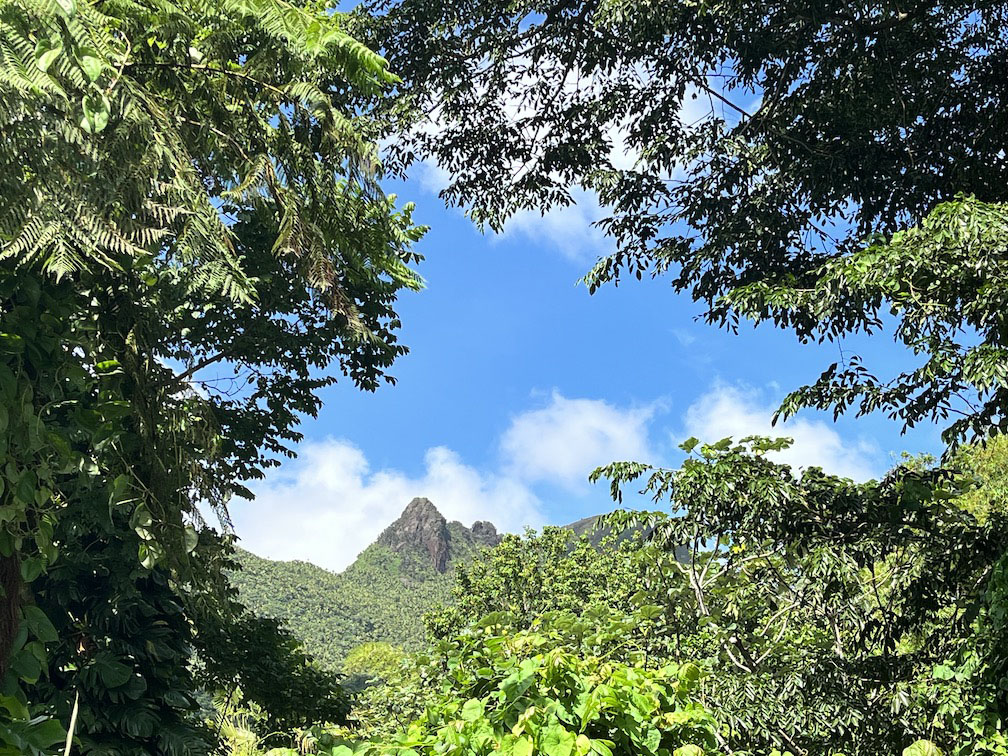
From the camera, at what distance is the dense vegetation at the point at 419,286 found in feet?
10.8

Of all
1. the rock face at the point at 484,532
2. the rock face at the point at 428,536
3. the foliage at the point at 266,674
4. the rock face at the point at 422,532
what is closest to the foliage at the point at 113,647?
the foliage at the point at 266,674

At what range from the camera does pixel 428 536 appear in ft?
414

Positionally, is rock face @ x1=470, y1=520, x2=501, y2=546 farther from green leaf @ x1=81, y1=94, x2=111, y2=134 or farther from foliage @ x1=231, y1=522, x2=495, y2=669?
green leaf @ x1=81, y1=94, x2=111, y2=134

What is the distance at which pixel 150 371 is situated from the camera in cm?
444

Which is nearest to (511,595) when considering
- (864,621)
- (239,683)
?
(239,683)

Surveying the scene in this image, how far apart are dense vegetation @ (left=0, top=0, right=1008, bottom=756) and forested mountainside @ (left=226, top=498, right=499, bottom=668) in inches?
1505

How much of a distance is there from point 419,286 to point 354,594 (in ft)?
253

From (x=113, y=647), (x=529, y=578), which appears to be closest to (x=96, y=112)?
(x=113, y=647)

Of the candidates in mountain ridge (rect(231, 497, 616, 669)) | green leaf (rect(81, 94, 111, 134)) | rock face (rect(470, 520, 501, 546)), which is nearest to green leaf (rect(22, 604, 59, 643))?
green leaf (rect(81, 94, 111, 134))

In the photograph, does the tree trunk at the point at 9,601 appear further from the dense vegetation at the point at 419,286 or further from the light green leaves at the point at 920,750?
the light green leaves at the point at 920,750

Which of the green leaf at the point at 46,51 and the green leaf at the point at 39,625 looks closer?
the green leaf at the point at 46,51

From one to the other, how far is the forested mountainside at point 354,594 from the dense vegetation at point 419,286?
125ft

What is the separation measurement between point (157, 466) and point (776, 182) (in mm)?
5783

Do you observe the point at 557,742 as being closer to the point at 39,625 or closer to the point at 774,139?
the point at 39,625
